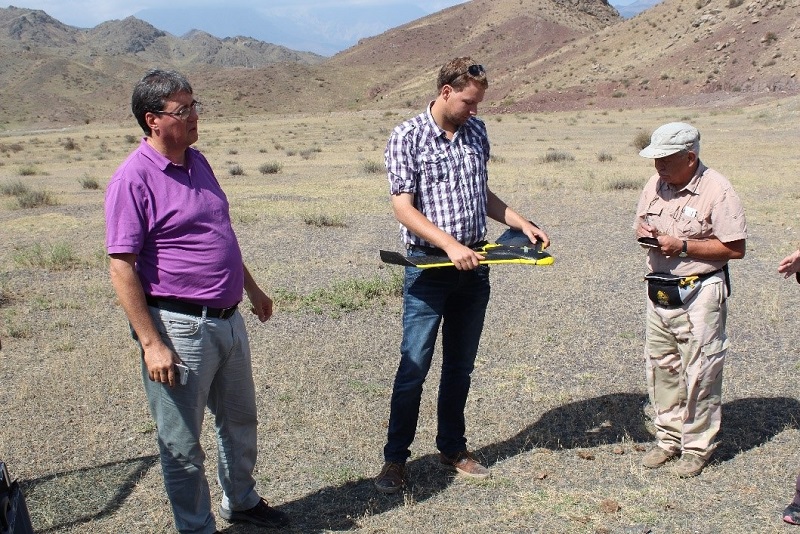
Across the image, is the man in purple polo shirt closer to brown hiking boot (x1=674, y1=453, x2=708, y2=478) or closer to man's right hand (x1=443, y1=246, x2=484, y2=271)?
man's right hand (x1=443, y1=246, x2=484, y2=271)

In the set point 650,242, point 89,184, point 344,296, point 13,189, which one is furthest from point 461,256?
point 89,184

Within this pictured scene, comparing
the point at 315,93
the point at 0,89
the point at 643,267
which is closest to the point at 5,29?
the point at 0,89

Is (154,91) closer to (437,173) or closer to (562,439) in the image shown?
(437,173)

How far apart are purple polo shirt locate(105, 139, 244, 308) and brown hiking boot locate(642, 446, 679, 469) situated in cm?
250

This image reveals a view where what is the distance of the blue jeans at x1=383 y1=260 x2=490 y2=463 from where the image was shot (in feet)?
12.2

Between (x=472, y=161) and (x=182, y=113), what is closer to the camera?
(x=182, y=113)

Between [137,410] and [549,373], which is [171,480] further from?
[549,373]

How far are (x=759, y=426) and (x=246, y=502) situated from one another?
3.12 meters

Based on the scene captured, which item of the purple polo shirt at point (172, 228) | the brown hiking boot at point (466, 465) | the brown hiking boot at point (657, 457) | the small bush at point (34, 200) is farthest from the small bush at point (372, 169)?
the purple polo shirt at point (172, 228)

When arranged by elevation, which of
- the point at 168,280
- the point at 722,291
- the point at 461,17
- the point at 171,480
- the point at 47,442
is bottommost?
the point at 47,442

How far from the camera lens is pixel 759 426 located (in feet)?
15.2

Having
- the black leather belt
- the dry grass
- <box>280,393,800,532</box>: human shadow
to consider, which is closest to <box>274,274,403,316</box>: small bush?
the dry grass

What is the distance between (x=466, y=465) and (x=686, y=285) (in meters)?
1.52

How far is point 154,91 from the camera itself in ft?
9.51
